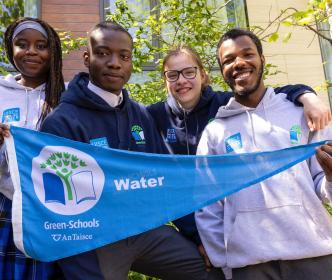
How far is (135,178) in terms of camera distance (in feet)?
8.23

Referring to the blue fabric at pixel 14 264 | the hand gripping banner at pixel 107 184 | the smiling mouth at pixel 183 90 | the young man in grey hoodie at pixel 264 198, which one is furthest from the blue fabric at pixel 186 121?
the blue fabric at pixel 14 264

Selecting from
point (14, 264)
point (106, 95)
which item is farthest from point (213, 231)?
point (14, 264)

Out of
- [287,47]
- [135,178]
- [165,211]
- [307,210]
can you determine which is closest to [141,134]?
[135,178]

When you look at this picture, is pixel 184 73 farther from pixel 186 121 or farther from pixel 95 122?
pixel 95 122

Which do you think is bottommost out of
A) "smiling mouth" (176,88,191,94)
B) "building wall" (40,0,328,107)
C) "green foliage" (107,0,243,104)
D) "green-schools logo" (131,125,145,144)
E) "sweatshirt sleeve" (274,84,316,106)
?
"green-schools logo" (131,125,145,144)

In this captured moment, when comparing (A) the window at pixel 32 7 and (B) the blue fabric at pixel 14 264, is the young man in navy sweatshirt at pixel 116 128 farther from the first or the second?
(A) the window at pixel 32 7

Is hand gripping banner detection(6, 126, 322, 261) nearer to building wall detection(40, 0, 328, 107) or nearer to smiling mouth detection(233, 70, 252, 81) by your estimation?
smiling mouth detection(233, 70, 252, 81)

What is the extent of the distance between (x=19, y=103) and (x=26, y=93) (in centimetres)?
10

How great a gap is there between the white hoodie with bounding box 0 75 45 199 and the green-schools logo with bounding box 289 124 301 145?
1.72m

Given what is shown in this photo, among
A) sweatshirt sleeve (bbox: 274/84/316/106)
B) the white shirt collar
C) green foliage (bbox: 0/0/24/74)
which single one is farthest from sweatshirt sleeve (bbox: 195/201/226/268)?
green foliage (bbox: 0/0/24/74)

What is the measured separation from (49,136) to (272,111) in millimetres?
1471

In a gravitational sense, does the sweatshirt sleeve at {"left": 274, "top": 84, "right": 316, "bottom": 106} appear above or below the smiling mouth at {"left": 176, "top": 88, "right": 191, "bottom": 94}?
below

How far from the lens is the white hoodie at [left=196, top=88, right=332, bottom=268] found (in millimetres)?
2398

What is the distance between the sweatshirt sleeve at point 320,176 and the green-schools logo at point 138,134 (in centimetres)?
113
